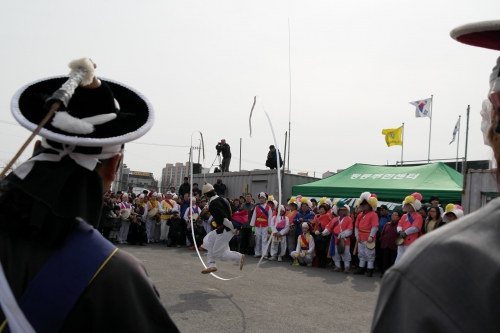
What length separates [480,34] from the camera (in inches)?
45.1

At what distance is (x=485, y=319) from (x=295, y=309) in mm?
6772

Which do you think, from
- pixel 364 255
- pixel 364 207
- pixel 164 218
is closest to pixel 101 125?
pixel 364 255

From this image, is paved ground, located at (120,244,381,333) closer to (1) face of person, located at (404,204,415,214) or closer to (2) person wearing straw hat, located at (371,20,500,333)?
(1) face of person, located at (404,204,415,214)

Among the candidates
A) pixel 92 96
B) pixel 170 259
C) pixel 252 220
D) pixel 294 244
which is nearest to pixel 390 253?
pixel 294 244

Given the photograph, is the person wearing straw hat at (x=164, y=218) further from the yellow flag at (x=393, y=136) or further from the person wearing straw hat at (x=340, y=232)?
the yellow flag at (x=393, y=136)

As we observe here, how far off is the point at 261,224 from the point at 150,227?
5349 mm

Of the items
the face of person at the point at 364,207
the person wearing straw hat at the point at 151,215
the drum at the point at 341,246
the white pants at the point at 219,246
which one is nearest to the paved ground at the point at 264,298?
the white pants at the point at 219,246

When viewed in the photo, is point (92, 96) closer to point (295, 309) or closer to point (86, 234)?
point (86, 234)

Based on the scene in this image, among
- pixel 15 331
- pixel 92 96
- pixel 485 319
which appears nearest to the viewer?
pixel 485 319

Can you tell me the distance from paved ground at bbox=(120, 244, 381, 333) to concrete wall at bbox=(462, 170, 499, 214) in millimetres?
3614

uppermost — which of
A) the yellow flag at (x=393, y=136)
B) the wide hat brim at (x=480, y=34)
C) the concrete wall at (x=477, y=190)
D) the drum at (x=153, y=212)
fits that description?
the yellow flag at (x=393, y=136)

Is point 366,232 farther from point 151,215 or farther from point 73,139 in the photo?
point 73,139

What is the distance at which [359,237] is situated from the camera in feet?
41.2

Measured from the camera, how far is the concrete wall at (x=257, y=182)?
59.9ft
